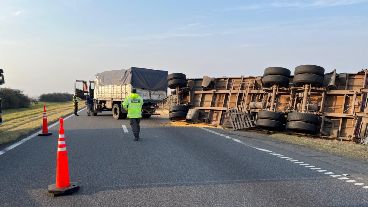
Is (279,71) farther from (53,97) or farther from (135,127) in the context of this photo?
(53,97)

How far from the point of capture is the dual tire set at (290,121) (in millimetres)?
14461

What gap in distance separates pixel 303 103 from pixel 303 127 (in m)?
1.54

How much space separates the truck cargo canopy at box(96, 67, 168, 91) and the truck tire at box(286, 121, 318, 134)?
11.0m

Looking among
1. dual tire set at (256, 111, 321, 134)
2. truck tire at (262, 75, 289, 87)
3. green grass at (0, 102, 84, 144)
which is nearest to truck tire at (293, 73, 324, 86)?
truck tire at (262, 75, 289, 87)

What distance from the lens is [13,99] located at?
5459 centimetres

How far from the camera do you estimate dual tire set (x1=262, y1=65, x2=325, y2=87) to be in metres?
15.5

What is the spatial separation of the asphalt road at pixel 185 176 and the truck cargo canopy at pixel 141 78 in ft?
41.3

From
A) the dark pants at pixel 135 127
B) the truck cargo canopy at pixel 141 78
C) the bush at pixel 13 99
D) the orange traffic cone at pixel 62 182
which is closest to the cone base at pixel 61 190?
the orange traffic cone at pixel 62 182

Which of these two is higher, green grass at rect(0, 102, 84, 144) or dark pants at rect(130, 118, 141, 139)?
dark pants at rect(130, 118, 141, 139)

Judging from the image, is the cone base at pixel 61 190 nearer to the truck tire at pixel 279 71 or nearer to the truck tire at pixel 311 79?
the truck tire at pixel 311 79

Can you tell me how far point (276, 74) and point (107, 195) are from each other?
512 inches

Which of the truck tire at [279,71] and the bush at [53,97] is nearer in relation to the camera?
the truck tire at [279,71]

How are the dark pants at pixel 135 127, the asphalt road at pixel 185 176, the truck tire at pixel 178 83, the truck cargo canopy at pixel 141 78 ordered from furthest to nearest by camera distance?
the truck cargo canopy at pixel 141 78, the truck tire at pixel 178 83, the dark pants at pixel 135 127, the asphalt road at pixel 185 176

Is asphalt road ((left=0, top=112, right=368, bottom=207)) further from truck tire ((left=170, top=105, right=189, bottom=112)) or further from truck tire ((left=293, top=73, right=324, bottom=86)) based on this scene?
truck tire ((left=170, top=105, right=189, bottom=112))
